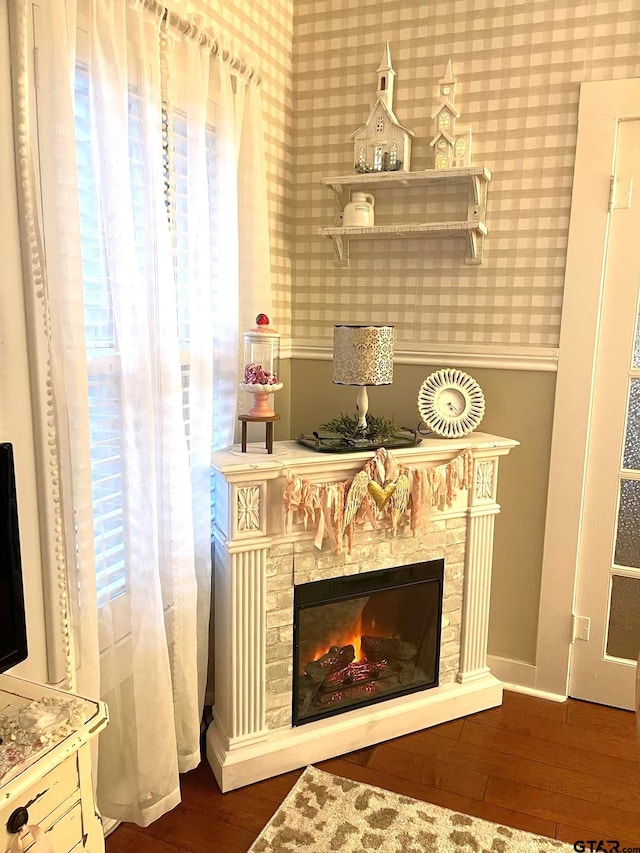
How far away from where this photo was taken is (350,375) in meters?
2.13

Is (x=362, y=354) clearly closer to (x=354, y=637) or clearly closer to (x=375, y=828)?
(x=354, y=637)

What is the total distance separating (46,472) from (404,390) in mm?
1496

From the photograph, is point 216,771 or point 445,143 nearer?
point 216,771

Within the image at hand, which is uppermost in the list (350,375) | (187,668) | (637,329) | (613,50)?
(613,50)

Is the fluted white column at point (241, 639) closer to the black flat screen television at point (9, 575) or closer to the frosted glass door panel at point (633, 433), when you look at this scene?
the black flat screen television at point (9, 575)

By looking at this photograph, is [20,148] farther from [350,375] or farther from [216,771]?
[216,771]

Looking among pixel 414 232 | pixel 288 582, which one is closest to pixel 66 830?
pixel 288 582

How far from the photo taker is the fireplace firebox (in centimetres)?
219

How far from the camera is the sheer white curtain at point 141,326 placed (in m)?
1.47

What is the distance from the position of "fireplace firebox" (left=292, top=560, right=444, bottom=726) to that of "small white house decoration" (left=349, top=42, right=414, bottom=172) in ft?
4.72

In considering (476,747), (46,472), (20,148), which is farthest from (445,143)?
(476,747)

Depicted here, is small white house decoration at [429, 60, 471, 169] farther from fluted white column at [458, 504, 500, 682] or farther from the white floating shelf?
fluted white column at [458, 504, 500, 682]

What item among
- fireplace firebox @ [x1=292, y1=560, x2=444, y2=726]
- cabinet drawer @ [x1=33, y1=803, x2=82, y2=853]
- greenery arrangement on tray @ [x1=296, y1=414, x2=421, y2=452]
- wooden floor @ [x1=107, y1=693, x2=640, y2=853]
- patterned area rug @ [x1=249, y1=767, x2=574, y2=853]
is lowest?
wooden floor @ [x1=107, y1=693, x2=640, y2=853]

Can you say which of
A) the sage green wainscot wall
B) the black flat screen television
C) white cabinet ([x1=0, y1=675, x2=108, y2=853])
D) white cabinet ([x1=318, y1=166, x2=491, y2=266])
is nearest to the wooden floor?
the sage green wainscot wall
